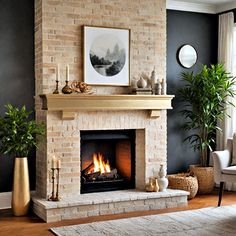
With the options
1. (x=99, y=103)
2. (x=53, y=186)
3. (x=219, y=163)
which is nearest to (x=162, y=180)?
(x=219, y=163)

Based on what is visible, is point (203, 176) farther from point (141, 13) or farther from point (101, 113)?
point (141, 13)

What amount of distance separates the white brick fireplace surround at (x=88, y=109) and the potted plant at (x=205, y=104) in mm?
718

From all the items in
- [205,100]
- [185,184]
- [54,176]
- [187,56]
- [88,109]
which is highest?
[187,56]

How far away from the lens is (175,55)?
6.81m

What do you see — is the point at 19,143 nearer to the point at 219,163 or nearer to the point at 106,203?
the point at 106,203

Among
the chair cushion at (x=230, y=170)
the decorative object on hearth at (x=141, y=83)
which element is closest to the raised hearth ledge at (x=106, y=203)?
the chair cushion at (x=230, y=170)

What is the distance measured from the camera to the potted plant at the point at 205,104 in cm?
641

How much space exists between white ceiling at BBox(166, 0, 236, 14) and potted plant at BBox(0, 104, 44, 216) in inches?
110

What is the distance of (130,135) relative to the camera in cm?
603

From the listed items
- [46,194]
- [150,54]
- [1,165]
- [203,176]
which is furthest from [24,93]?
[203,176]

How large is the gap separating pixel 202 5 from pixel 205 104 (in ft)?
5.10

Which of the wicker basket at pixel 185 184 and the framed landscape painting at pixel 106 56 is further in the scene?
the wicker basket at pixel 185 184

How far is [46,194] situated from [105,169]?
3.15 ft

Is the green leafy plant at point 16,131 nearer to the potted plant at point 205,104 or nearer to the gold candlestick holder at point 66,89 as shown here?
the gold candlestick holder at point 66,89
